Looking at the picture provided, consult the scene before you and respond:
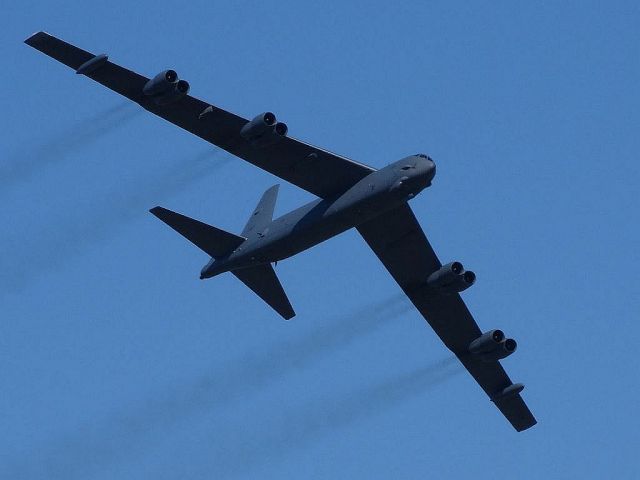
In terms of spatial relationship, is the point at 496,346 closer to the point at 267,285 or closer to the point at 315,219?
the point at 267,285

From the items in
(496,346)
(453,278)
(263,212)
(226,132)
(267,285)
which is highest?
(263,212)

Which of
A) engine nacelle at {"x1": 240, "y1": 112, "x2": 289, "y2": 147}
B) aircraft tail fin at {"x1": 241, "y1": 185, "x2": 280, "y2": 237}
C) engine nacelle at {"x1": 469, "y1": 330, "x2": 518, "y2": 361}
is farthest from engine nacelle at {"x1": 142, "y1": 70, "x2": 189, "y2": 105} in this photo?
engine nacelle at {"x1": 469, "y1": 330, "x2": 518, "y2": 361}

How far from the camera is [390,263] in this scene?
6169 cm

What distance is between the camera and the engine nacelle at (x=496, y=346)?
6256 centimetres

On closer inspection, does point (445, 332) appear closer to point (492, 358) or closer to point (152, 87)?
point (492, 358)

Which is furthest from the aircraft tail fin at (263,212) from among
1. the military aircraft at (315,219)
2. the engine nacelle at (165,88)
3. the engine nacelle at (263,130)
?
the engine nacelle at (165,88)

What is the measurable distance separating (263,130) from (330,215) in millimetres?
4307

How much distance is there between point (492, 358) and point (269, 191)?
1149 centimetres

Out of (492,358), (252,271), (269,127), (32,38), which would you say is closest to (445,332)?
(492,358)

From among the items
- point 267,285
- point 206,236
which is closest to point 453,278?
point 267,285

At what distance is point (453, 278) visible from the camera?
59969 millimetres

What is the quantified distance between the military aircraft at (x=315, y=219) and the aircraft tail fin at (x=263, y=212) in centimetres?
8

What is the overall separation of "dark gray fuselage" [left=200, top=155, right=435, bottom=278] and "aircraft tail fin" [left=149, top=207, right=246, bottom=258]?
1.10ft

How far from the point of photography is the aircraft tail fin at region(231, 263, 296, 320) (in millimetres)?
60653
